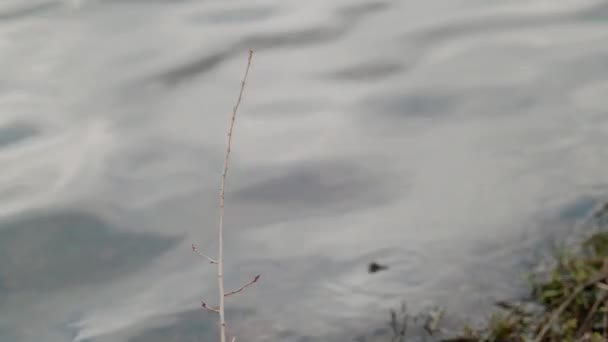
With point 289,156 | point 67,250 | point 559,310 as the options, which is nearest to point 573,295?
point 559,310

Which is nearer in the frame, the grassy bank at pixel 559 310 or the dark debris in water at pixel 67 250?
the grassy bank at pixel 559 310

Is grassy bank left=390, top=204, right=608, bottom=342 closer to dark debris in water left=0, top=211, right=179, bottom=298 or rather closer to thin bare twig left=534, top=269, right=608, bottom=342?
thin bare twig left=534, top=269, right=608, bottom=342

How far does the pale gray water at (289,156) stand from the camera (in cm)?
377

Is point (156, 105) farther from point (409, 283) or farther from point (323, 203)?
point (409, 283)

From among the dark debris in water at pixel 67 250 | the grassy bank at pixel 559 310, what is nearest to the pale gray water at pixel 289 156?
the dark debris in water at pixel 67 250

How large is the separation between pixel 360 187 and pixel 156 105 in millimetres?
1455

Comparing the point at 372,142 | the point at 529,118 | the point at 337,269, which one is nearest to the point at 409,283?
the point at 337,269

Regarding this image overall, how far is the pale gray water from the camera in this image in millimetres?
3768

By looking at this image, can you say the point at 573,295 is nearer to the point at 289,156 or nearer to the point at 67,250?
the point at 289,156

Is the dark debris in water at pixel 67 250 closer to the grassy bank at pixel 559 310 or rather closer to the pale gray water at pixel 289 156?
the pale gray water at pixel 289 156

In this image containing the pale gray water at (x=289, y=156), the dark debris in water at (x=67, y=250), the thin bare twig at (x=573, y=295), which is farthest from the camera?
the dark debris in water at (x=67, y=250)

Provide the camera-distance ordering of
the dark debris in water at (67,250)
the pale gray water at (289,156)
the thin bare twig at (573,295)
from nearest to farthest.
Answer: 1. the thin bare twig at (573,295)
2. the pale gray water at (289,156)
3. the dark debris in water at (67,250)

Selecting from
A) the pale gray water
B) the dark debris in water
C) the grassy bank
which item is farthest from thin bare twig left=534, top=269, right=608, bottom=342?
the dark debris in water

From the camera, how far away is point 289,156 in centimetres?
472
